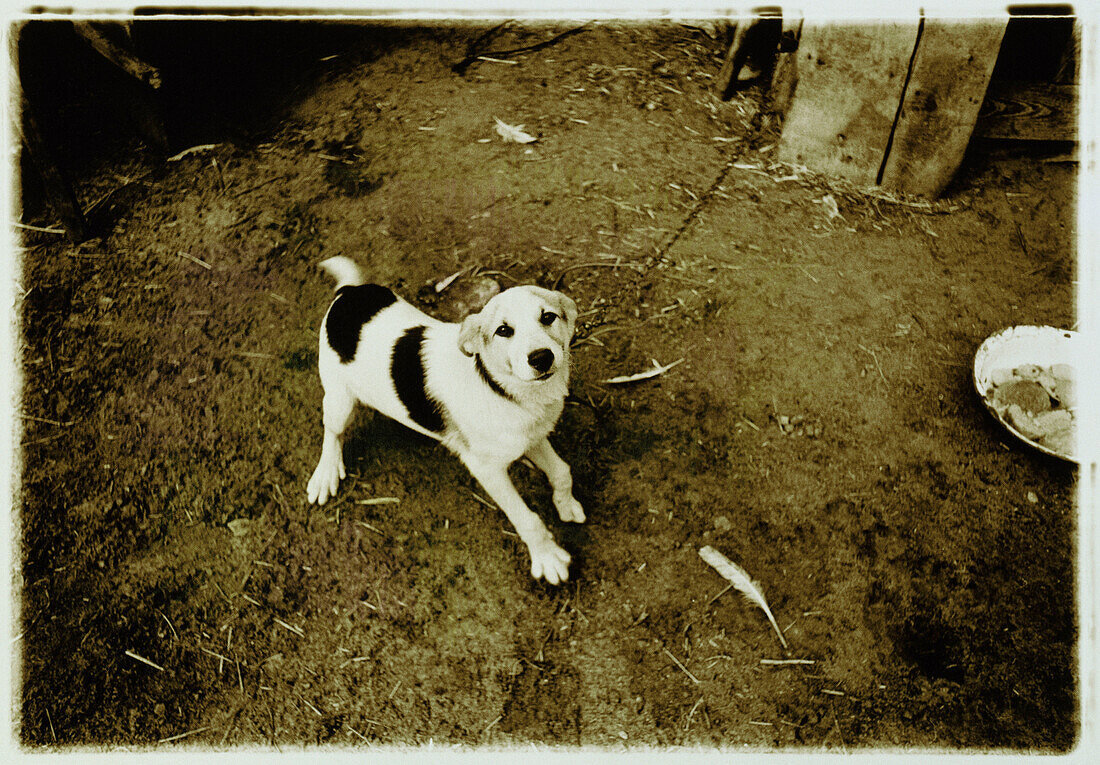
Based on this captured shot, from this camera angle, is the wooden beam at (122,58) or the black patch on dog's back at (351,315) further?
the wooden beam at (122,58)

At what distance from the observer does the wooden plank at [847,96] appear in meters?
3.60

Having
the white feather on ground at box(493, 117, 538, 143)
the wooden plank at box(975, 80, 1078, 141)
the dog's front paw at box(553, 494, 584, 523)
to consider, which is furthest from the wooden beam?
the wooden plank at box(975, 80, 1078, 141)

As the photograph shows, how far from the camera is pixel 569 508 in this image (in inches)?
117

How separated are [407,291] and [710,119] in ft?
8.53

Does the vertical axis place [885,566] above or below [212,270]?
below

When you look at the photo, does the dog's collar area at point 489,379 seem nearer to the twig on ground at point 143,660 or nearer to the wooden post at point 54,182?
the twig on ground at point 143,660

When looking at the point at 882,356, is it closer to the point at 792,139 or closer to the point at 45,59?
the point at 792,139

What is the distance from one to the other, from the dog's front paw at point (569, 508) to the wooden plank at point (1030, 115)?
3679mm

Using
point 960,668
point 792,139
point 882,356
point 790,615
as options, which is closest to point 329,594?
point 790,615

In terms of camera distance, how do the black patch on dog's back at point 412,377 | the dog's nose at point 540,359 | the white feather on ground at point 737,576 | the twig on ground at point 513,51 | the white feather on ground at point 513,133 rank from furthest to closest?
the twig on ground at point 513,51, the white feather on ground at point 513,133, the white feather on ground at point 737,576, the black patch on dog's back at point 412,377, the dog's nose at point 540,359

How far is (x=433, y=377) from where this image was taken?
8.22 feet

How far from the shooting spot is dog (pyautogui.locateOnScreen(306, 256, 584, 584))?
88.0 inches

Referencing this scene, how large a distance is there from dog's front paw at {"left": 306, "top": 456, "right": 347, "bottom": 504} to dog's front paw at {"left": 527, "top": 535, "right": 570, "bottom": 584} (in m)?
1.10

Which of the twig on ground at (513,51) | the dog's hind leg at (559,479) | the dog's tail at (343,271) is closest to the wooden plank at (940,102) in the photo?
the twig on ground at (513,51)
